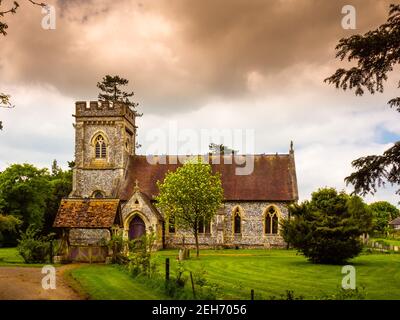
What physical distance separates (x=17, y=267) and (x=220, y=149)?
5897 centimetres

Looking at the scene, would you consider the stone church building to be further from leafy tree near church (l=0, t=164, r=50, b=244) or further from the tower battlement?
leafy tree near church (l=0, t=164, r=50, b=244)

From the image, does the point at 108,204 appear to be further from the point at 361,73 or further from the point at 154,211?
the point at 361,73

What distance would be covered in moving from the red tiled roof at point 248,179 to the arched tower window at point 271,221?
125 cm

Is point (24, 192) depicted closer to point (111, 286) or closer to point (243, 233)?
point (243, 233)

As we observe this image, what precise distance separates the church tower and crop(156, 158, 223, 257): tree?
1219 cm

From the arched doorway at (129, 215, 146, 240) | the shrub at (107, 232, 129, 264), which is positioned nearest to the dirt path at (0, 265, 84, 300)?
the shrub at (107, 232, 129, 264)

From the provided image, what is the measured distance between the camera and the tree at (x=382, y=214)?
93956mm

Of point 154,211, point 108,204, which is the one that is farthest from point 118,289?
point 154,211

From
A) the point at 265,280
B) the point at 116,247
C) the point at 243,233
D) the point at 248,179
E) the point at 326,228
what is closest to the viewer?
the point at 265,280

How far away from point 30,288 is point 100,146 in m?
31.8

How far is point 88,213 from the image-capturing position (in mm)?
29109

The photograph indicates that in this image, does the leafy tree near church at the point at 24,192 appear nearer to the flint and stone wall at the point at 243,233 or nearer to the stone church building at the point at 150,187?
the stone church building at the point at 150,187

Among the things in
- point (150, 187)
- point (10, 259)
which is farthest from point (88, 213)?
point (150, 187)

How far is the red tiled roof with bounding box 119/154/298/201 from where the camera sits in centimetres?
4531
